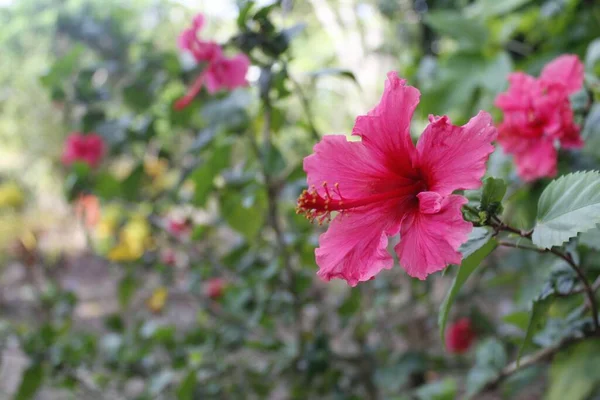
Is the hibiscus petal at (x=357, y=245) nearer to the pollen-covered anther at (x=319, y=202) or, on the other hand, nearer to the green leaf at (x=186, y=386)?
the pollen-covered anther at (x=319, y=202)

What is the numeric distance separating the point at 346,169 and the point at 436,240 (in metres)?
0.11

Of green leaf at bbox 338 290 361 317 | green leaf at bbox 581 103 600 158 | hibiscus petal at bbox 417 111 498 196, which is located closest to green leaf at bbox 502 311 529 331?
green leaf at bbox 581 103 600 158

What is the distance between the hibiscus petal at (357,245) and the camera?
0.46m

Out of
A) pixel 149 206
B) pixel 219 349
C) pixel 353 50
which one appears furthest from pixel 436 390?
pixel 353 50

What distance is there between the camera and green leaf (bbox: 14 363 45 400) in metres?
1.29

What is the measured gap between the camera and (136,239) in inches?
69.2

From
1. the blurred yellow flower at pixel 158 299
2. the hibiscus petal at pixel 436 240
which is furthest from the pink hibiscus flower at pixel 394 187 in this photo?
the blurred yellow flower at pixel 158 299

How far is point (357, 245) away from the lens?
→ 1.54 ft

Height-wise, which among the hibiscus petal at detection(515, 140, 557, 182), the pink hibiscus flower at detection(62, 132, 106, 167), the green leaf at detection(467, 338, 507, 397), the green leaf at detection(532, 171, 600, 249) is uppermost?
the pink hibiscus flower at detection(62, 132, 106, 167)

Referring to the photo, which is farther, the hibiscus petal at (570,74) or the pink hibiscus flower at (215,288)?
the pink hibiscus flower at (215,288)

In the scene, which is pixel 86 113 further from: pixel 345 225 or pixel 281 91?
pixel 345 225

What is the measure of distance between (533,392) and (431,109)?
1.13 meters

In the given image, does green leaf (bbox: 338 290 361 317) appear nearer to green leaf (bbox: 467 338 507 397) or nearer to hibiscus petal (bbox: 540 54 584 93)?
green leaf (bbox: 467 338 507 397)

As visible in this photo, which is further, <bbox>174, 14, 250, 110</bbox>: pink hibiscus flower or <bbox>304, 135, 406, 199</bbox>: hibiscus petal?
<bbox>174, 14, 250, 110</bbox>: pink hibiscus flower
